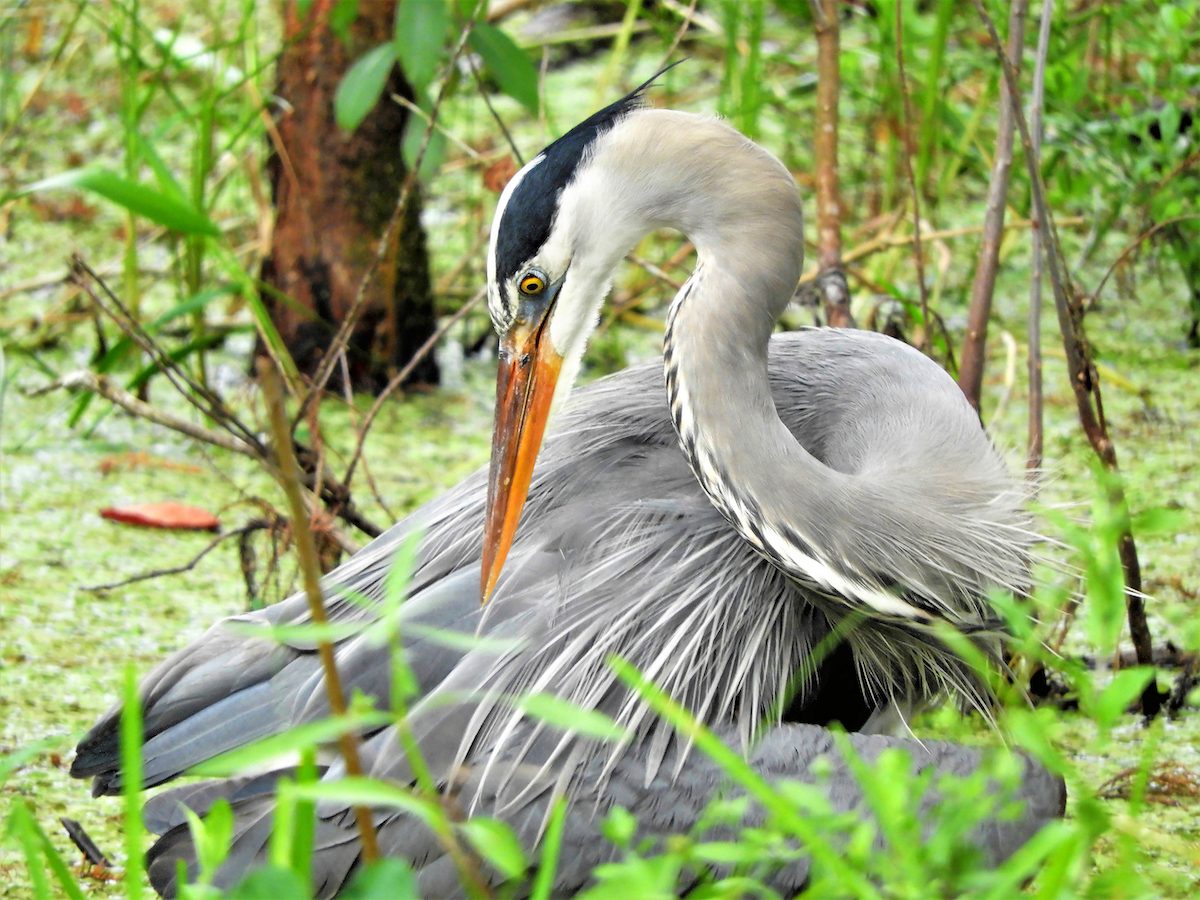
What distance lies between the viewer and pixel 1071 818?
6.94 ft

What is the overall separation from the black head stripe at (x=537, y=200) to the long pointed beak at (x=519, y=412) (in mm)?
99

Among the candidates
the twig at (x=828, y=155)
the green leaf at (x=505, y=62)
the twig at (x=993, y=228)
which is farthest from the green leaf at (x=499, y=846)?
the green leaf at (x=505, y=62)

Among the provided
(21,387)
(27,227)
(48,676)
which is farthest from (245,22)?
(27,227)

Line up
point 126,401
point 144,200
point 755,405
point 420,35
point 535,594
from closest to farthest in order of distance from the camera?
point 144,200, point 755,405, point 535,594, point 126,401, point 420,35

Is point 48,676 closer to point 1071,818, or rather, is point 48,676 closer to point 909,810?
point 1071,818

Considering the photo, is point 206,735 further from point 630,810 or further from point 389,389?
point 389,389

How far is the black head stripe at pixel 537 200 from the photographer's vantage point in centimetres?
176

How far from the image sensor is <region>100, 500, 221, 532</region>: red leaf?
291 centimetres

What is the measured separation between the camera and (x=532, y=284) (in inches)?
71.1

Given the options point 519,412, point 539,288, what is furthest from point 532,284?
point 519,412

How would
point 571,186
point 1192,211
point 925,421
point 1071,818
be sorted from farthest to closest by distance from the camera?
point 1192,211, point 1071,818, point 925,421, point 571,186

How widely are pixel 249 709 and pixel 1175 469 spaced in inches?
76.4

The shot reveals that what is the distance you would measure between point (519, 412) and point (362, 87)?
41.4 inches

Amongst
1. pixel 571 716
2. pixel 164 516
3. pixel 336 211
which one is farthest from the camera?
pixel 336 211
